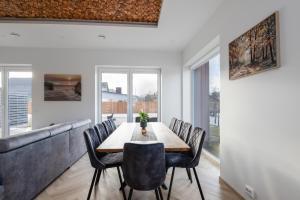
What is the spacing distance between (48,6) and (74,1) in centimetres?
52

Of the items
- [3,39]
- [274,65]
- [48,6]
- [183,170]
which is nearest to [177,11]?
[274,65]

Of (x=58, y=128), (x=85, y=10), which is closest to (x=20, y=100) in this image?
(x=58, y=128)

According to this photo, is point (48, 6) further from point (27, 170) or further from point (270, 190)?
point (270, 190)

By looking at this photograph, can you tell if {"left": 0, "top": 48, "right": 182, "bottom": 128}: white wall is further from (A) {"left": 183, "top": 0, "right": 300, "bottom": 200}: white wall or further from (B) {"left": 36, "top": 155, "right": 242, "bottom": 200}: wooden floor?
(A) {"left": 183, "top": 0, "right": 300, "bottom": 200}: white wall

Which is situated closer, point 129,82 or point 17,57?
point 17,57

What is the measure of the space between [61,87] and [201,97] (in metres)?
3.83

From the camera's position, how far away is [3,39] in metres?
4.66

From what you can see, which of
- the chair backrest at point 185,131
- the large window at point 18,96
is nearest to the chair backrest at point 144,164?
the chair backrest at point 185,131

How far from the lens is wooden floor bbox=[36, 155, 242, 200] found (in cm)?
247

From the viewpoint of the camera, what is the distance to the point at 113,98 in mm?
5816

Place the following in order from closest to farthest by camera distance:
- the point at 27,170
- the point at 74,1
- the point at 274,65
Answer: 1. the point at 274,65
2. the point at 27,170
3. the point at 74,1

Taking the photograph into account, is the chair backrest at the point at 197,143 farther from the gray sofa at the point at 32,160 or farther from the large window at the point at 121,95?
the large window at the point at 121,95

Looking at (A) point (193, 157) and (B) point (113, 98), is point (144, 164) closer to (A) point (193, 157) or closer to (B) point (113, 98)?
(A) point (193, 157)

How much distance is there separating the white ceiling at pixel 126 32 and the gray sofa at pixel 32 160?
82.5 inches
